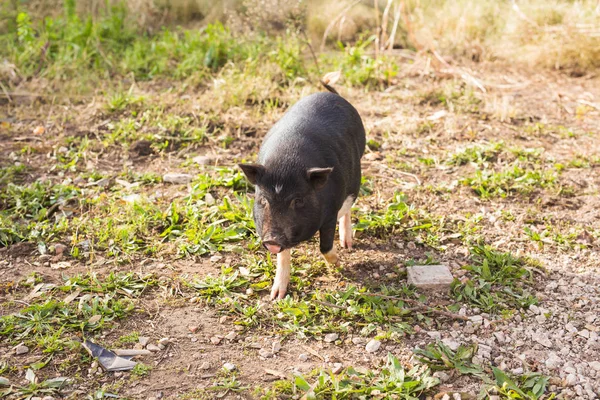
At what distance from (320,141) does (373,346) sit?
1.31 m

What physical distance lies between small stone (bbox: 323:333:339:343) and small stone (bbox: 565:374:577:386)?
127 centimetres

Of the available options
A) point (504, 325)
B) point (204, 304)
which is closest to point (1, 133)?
point (204, 304)

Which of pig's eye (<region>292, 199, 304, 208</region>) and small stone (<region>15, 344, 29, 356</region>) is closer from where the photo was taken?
small stone (<region>15, 344, 29, 356</region>)

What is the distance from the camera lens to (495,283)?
14.0ft

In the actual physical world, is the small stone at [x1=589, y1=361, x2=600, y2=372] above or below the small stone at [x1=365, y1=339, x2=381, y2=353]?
above

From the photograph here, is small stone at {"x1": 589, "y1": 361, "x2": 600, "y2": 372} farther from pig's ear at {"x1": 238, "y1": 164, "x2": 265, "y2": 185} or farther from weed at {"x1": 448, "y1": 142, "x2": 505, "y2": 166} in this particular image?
weed at {"x1": 448, "y1": 142, "x2": 505, "y2": 166}

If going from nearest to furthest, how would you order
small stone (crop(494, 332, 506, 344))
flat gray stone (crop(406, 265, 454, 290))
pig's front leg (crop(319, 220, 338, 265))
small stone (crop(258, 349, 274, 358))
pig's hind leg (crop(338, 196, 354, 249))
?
small stone (crop(258, 349, 274, 358)) < small stone (crop(494, 332, 506, 344)) < pig's front leg (crop(319, 220, 338, 265)) < flat gray stone (crop(406, 265, 454, 290)) < pig's hind leg (crop(338, 196, 354, 249))

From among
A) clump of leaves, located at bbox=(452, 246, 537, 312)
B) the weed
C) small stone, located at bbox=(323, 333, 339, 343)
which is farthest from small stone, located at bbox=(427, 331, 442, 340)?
the weed

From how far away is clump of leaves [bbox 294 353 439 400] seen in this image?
323 centimetres

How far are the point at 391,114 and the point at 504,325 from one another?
3625mm

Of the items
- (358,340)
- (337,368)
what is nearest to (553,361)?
(358,340)

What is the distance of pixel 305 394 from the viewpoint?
3.23 m

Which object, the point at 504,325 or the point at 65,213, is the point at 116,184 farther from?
the point at 504,325

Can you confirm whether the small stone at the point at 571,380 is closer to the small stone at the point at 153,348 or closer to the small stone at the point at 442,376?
the small stone at the point at 442,376
